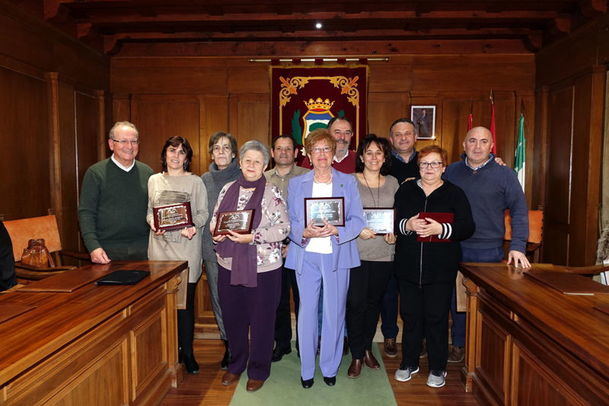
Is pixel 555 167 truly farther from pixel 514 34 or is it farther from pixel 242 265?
pixel 242 265

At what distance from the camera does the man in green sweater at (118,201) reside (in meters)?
3.07

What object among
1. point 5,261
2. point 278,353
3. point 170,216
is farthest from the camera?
point 278,353

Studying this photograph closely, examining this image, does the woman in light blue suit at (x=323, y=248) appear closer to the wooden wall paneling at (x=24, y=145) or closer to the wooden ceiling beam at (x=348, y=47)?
the wooden wall paneling at (x=24, y=145)

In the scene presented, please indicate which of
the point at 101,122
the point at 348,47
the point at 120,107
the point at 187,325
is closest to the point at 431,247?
the point at 187,325

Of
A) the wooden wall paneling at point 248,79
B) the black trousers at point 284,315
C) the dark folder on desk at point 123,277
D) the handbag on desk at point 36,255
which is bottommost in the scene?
the black trousers at point 284,315

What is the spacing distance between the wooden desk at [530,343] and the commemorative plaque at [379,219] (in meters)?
0.57

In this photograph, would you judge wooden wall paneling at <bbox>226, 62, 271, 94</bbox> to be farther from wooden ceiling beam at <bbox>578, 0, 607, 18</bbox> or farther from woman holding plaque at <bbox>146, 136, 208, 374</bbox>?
wooden ceiling beam at <bbox>578, 0, 607, 18</bbox>

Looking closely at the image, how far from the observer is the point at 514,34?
5.50 meters

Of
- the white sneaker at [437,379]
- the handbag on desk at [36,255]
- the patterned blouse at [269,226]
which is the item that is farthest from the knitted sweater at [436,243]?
the handbag on desk at [36,255]

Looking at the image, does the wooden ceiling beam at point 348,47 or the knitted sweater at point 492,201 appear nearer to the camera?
the knitted sweater at point 492,201

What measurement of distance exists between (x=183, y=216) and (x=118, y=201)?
539 mm

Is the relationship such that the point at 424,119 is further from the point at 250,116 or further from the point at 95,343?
the point at 95,343

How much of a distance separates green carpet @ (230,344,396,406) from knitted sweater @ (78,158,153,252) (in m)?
1.36

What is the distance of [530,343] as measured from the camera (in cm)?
208
